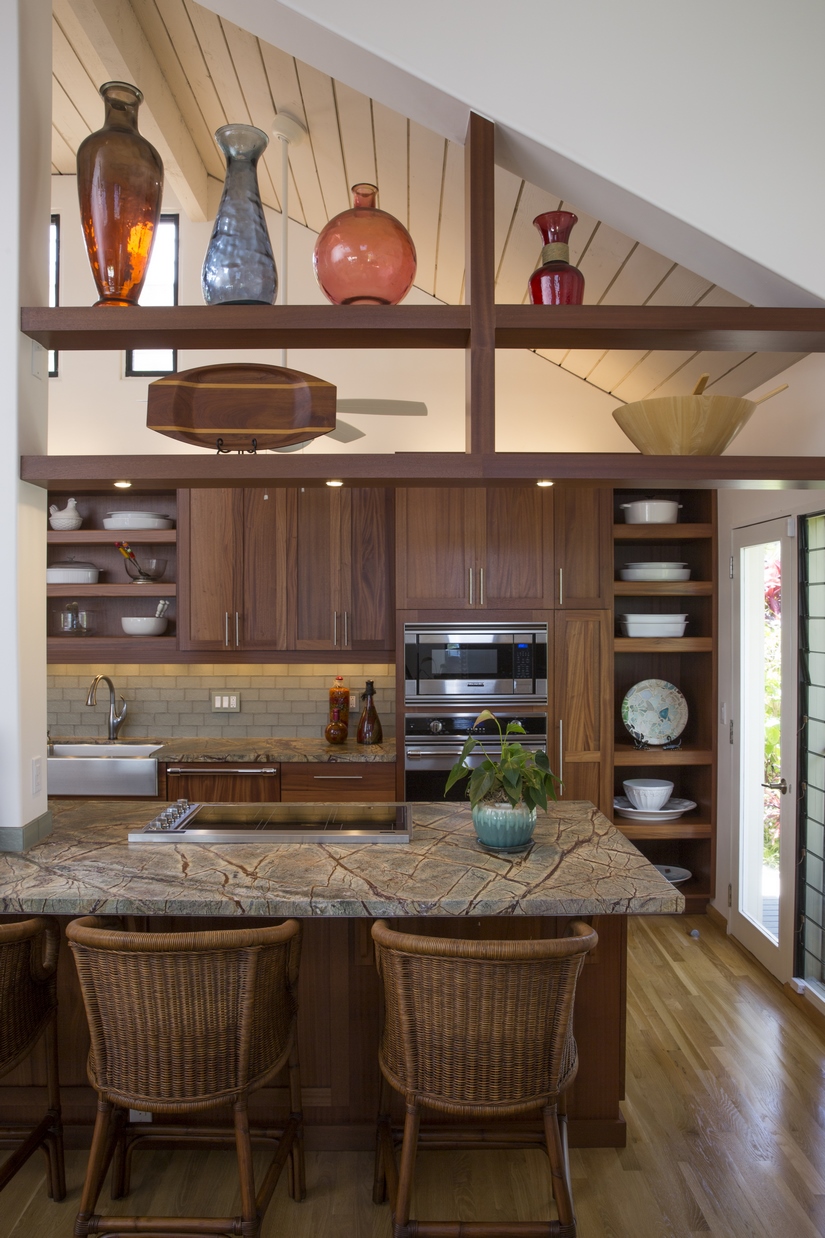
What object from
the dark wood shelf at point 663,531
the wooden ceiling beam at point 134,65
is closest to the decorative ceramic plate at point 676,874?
the dark wood shelf at point 663,531

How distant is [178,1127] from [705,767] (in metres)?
3.34

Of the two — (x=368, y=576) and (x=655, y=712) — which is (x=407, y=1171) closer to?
(x=368, y=576)

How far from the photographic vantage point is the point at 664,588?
4.64 m

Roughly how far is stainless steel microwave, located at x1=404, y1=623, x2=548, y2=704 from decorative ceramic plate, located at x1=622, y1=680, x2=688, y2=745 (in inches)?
28.0

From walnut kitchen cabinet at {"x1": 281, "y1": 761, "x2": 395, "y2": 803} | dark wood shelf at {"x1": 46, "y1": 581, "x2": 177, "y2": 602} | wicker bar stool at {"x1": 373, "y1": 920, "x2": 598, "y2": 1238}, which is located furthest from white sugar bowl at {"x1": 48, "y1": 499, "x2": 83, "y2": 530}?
wicker bar stool at {"x1": 373, "y1": 920, "x2": 598, "y2": 1238}

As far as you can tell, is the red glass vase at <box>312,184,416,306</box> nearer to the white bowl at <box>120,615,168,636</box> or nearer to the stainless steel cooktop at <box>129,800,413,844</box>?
the stainless steel cooktop at <box>129,800,413,844</box>

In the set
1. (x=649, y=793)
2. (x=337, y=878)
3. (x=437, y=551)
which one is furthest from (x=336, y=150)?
(x=649, y=793)

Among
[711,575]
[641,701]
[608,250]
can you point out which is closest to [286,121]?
[608,250]

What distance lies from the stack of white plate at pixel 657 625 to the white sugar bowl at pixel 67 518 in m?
3.18

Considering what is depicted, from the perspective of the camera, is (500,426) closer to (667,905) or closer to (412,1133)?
(667,905)

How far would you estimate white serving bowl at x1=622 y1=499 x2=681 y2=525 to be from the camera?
4.59 meters

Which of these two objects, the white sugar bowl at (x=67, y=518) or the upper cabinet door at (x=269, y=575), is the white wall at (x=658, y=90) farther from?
the white sugar bowl at (x=67, y=518)

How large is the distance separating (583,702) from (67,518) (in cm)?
304

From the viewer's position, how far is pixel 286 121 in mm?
3703
